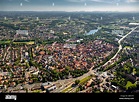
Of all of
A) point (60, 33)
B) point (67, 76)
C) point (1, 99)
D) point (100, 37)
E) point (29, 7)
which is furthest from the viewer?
point (60, 33)

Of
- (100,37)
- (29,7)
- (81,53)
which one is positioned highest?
(29,7)

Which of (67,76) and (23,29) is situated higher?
(23,29)

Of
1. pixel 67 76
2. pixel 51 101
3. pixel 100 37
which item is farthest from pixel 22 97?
pixel 100 37

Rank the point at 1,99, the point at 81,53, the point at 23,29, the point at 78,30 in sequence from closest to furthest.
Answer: the point at 1,99, the point at 23,29, the point at 81,53, the point at 78,30

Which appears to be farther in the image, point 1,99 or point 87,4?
point 87,4

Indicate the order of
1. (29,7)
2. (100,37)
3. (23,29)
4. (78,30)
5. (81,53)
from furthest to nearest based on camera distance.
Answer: (100,37), (78,30), (81,53), (23,29), (29,7)

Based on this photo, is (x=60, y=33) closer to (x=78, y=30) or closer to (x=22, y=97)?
(x=78, y=30)

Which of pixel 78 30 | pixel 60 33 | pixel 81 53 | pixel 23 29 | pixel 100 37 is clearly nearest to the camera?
pixel 23 29

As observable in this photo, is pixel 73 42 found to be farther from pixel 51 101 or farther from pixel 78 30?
pixel 51 101

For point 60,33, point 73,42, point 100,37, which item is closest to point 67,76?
point 73,42
